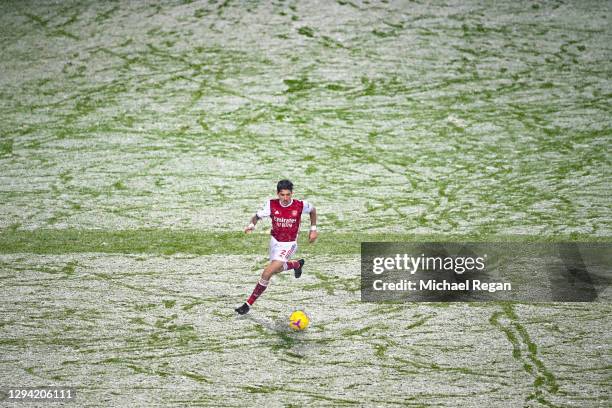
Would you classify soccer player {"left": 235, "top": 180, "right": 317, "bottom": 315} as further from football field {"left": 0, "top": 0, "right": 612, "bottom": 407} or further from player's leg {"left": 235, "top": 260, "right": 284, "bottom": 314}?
football field {"left": 0, "top": 0, "right": 612, "bottom": 407}

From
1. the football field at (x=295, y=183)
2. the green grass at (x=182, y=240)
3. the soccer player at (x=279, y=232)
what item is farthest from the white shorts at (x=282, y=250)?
the green grass at (x=182, y=240)

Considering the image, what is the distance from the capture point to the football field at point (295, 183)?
8.29 metres

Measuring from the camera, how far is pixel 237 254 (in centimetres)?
1137

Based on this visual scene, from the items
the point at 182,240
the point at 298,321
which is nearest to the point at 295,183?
the point at 182,240

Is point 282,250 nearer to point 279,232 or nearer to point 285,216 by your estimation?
point 279,232

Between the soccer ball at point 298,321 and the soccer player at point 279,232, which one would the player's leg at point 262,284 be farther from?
the soccer ball at point 298,321

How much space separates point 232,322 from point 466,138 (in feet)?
22.9

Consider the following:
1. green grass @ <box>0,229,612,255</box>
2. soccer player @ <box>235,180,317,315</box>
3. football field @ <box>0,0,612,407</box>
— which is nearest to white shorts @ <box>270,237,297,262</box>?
soccer player @ <box>235,180,317,315</box>

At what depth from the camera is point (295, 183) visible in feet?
44.4

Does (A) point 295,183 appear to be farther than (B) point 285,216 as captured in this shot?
Yes

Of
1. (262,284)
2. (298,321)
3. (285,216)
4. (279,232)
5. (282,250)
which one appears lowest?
(298,321)

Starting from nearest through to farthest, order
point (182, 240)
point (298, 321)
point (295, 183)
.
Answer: point (298, 321), point (182, 240), point (295, 183)

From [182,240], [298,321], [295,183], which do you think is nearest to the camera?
[298,321]

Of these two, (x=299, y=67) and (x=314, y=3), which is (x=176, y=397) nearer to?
(x=299, y=67)
